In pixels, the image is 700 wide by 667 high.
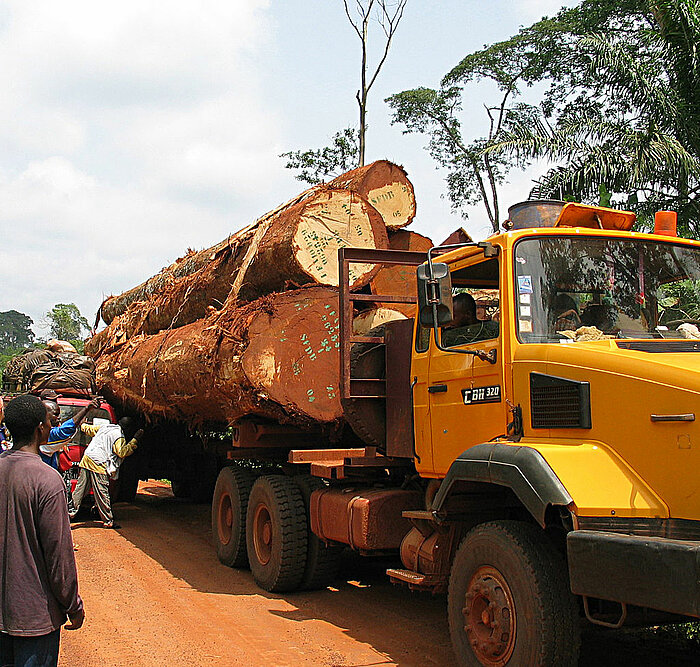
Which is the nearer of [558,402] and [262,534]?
[558,402]

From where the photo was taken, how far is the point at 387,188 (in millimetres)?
8102

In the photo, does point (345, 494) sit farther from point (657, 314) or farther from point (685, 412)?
point (685, 412)

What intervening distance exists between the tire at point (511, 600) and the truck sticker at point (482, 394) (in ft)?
2.51

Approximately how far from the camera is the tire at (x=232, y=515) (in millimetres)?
8641

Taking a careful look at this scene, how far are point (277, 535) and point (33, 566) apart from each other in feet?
13.6

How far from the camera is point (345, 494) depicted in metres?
6.77

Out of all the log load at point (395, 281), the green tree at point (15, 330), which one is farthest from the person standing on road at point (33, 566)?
the green tree at point (15, 330)

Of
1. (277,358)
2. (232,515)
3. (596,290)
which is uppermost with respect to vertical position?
(596,290)

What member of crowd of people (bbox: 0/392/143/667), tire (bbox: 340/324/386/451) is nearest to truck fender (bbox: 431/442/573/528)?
tire (bbox: 340/324/386/451)

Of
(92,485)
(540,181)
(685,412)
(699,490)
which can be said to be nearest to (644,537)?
(699,490)

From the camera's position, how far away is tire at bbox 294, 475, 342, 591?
7609 millimetres

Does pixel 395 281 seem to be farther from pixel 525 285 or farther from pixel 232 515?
pixel 232 515

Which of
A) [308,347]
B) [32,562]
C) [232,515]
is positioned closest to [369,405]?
[308,347]

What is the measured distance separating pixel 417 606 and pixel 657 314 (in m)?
3.39
